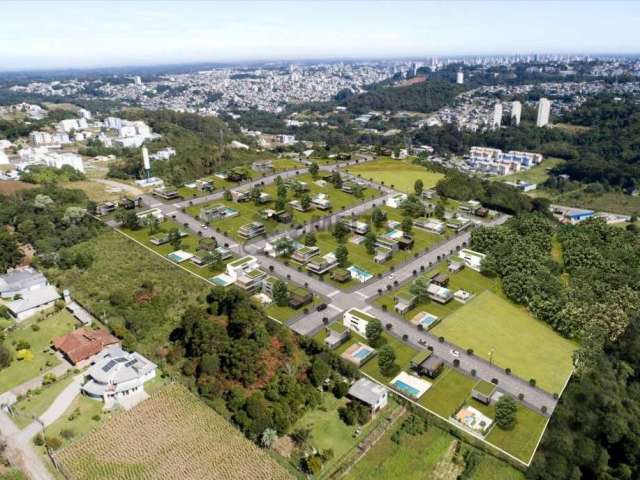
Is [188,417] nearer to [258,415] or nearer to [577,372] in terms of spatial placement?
[258,415]

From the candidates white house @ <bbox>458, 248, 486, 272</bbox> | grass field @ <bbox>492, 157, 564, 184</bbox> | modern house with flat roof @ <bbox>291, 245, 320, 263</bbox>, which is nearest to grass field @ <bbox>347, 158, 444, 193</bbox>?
white house @ <bbox>458, 248, 486, 272</bbox>

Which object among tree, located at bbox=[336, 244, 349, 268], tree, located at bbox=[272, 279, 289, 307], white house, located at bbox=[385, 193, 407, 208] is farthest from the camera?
white house, located at bbox=[385, 193, 407, 208]

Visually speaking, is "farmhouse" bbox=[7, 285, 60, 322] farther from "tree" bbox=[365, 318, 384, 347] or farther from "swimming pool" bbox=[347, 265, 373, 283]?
"tree" bbox=[365, 318, 384, 347]

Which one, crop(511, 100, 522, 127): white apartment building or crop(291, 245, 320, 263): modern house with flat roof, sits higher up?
crop(511, 100, 522, 127): white apartment building

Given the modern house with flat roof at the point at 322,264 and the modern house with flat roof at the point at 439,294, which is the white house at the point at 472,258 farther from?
the modern house with flat roof at the point at 322,264

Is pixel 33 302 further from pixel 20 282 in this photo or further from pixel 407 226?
pixel 407 226

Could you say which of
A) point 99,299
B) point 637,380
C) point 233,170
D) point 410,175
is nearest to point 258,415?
point 99,299

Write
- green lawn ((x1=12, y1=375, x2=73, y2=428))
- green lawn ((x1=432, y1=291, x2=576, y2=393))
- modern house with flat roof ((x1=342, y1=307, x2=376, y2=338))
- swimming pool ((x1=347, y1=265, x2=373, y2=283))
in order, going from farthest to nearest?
swimming pool ((x1=347, y1=265, x2=373, y2=283)) < modern house with flat roof ((x1=342, y1=307, x2=376, y2=338)) < green lawn ((x1=432, y1=291, x2=576, y2=393)) < green lawn ((x1=12, y1=375, x2=73, y2=428))

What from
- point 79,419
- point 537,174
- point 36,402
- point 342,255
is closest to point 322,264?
point 342,255
